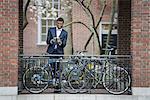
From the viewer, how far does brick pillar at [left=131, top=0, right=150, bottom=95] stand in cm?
1165

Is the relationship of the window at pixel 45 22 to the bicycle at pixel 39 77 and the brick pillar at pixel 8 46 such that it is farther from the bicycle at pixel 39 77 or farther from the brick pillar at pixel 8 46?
the brick pillar at pixel 8 46

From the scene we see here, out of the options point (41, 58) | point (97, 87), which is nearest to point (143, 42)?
point (97, 87)

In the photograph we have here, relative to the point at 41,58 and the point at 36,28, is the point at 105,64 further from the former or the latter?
the point at 36,28

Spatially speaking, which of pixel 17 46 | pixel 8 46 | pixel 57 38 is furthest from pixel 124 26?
pixel 8 46

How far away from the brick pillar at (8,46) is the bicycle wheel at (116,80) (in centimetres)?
228

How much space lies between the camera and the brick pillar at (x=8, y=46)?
11.6 metres

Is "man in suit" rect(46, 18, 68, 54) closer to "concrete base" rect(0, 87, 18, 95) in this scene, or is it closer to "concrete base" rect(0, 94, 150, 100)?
"concrete base" rect(0, 94, 150, 100)

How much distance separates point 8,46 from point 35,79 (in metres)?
1.14

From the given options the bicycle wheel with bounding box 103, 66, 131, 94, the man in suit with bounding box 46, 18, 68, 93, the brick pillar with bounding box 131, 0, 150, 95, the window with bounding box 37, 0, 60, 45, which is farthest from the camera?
the window with bounding box 37, 0, 60, 45

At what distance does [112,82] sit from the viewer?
12016mm

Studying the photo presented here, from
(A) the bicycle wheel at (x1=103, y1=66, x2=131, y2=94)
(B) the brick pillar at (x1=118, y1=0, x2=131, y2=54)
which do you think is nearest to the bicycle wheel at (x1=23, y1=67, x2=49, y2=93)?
(A) the bicycle wheel at (x1=103, y1=66, x2=131, y2=94)

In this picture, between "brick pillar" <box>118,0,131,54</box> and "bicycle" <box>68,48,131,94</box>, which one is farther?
"brick pillar" <box>118,0,131,54</box>

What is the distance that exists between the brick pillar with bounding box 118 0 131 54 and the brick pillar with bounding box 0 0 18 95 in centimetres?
402

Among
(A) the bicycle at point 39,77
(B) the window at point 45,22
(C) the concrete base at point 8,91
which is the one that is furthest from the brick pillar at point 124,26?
(B) the window at point 45,22
